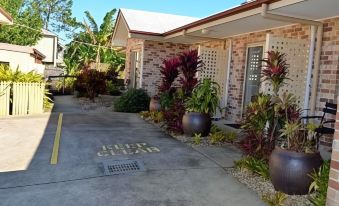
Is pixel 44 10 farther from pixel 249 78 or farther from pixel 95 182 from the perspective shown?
pixel 95 182

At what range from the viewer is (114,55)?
27562 millimetres

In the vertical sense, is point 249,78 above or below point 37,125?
above

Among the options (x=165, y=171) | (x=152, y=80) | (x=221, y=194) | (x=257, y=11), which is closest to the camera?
(x=221, y=194)

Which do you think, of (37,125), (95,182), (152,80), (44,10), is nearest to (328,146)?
(95,182)

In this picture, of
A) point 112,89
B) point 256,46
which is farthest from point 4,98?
point 112,89

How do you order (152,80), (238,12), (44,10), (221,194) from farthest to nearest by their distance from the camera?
(44,10), (152,80), (238,12), (221,194)

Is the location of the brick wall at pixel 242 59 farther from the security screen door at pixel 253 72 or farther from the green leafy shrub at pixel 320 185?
the green leafy shrub at pixel 320 185

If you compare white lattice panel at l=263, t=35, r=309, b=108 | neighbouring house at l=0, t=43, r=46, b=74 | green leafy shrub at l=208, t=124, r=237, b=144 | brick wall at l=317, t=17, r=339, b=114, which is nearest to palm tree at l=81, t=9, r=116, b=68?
neighbouring house at l=0, t=43, r=46, b=74

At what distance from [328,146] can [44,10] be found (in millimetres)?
42545

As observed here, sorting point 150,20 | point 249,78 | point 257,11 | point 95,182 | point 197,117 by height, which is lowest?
point 95,182

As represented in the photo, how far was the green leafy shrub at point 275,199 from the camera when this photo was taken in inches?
166

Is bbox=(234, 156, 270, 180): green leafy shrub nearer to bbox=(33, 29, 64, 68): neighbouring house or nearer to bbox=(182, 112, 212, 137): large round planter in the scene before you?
bbox=(182, 112, 212, 137): large round planter

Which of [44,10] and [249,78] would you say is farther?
[44,10]

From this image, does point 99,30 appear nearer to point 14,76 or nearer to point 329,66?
point 14,76
